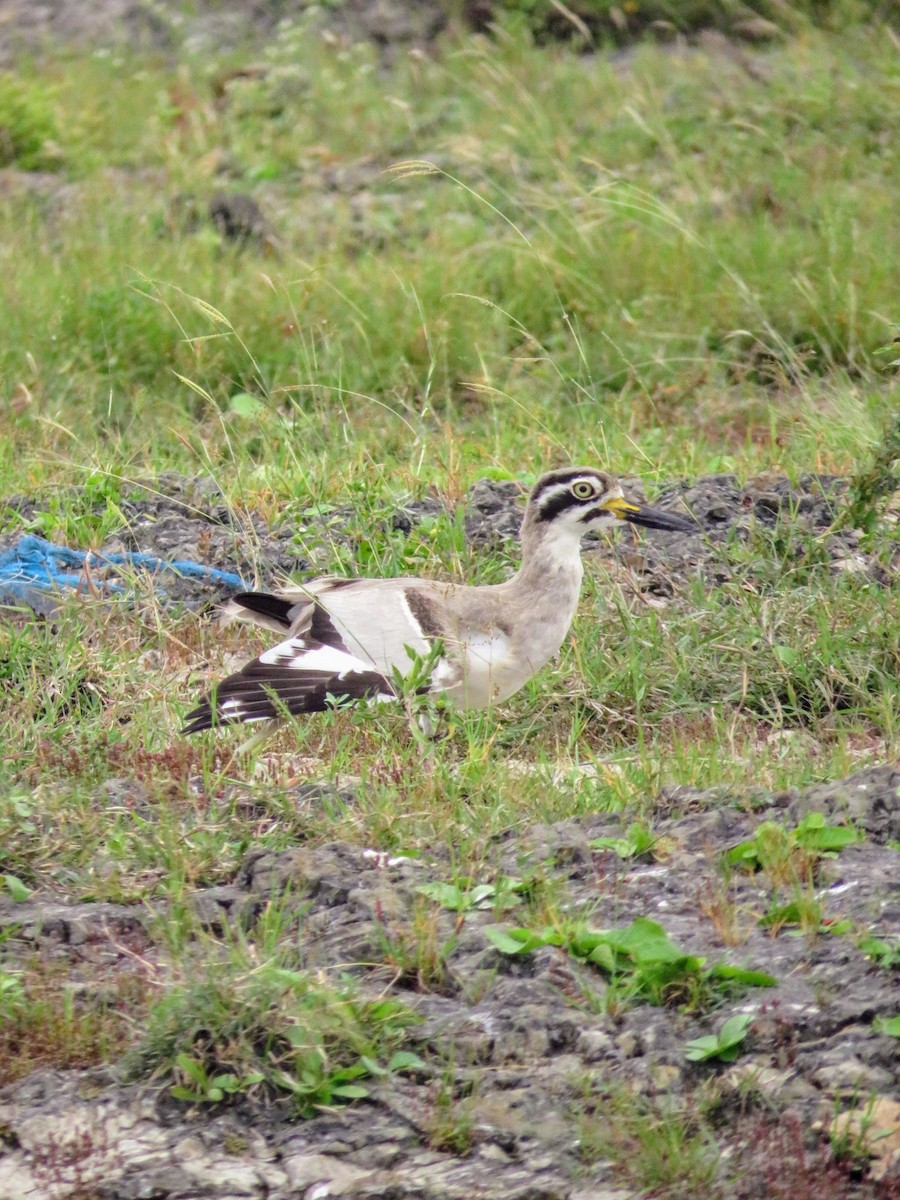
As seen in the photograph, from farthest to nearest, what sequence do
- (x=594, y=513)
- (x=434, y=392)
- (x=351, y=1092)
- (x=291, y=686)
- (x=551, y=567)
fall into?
(x=434, y=392) → (x=594, y=513) → (x=551, y=567) → (x=291, y=686) → (x=351, y=1092)

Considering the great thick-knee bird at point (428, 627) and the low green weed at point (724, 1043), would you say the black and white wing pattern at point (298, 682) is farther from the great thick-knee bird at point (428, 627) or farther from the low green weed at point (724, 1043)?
the low green weed at point (724, 1043)

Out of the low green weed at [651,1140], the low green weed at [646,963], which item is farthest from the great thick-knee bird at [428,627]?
the low green weed at [651,1140]

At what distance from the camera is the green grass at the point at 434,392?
4.78 m

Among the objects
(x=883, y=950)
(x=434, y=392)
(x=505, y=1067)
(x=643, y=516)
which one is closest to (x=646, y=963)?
(x=505, y=1067)

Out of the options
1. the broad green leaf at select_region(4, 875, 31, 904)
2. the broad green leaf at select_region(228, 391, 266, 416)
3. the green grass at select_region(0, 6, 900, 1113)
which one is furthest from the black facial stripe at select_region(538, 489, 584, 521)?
the broad green leaf at select_region(228, 391, 266, 416)

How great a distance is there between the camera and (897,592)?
19.7 feet

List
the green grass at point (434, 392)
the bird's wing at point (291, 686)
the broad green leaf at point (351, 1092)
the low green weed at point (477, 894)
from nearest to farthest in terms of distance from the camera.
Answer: the broad green leaf at point (351, 1092) → the low green weed at point (477, 894) → the green grass at point (434, 392) → the bird's wing at point (291, 686)

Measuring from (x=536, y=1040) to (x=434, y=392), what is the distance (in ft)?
17.8

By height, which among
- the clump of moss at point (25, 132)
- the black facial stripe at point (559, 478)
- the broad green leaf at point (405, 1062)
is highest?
the black facial stripe at point (559, 478)

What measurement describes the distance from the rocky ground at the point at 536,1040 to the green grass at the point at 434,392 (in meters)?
0.09

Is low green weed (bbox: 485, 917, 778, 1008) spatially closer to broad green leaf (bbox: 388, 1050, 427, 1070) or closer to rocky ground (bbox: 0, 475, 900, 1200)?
rocky ground (bbox: 0, 475, 900, 1200)

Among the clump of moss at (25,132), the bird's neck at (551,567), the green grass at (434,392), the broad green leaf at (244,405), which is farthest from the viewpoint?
the clump of moss at (25,132)

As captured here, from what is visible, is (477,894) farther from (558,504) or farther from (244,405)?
(244,405)

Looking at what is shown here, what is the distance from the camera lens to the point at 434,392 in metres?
8.77
